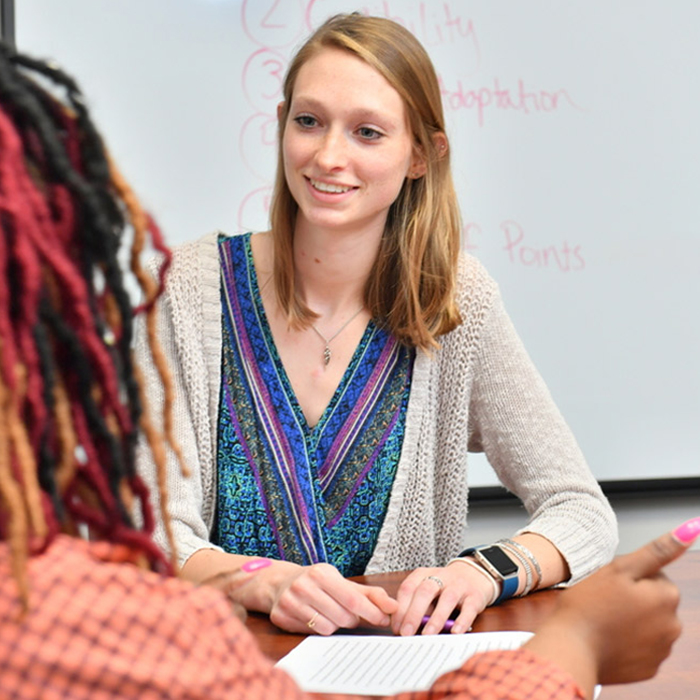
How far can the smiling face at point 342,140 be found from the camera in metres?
1.46

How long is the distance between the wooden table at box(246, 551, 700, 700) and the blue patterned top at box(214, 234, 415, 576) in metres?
0.13

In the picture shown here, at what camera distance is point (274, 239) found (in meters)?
1.61

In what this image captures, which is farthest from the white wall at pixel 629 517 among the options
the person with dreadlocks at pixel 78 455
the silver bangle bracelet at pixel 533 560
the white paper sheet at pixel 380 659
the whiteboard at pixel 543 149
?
the person with dreadlocks at pixel 78 455

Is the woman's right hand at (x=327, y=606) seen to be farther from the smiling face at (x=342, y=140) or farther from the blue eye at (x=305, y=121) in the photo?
the blue eye at (x=305, y=121)

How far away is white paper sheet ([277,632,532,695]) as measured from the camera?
945 millimetres

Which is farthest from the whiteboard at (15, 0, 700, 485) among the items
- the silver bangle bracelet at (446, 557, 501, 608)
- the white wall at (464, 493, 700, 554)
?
the silver bangle bracelet at (446, 557, 501, 608)

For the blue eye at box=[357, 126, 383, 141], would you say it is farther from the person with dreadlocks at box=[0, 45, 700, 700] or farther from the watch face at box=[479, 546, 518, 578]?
the person with dreadlocks at box=[0, 45, 700, 700]

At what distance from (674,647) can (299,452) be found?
0.60 metres

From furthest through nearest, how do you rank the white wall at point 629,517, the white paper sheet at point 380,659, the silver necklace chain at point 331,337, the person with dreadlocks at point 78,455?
1. the white wall at point 629,517
2. the silver necklace chain at point 331,337
3. the white paper sheet at point 380,659
4. the person with dreadlocks at point 78,455

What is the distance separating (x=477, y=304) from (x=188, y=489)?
0.53 m

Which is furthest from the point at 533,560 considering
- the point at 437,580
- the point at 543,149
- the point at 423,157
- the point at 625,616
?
the point at 543,149

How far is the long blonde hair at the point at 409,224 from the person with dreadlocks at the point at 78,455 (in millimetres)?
913

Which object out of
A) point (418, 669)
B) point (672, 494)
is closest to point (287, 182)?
point (418, 669)

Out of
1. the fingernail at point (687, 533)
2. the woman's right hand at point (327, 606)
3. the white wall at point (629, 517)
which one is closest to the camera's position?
the fingernail at point (687, 533)
